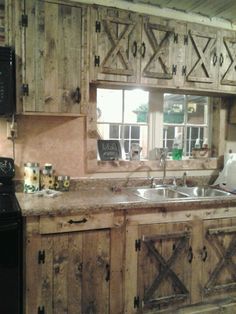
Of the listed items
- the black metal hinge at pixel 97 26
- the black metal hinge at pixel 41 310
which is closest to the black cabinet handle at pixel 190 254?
the black metal hinge at pixel 41 310

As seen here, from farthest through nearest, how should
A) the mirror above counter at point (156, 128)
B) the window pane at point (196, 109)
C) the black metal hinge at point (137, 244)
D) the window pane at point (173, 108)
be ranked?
1. the window pane at point (196, 109)
2. the window pane at point (173, 108)
3. the mirror above counter at point (156, 128)
4. the black metal hinge at point (137, 244)

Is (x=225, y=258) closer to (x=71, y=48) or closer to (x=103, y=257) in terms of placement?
(x=103, y=257)

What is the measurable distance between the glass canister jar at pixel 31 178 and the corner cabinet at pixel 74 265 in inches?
18.7

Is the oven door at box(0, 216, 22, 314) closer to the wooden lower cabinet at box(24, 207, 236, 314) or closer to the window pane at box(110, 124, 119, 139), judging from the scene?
the wooden lower cabinet at box(24, 207, 236, 314)

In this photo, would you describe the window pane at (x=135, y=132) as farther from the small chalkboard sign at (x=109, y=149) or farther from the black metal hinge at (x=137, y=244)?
the black metal hinge at (x=137, y=244)

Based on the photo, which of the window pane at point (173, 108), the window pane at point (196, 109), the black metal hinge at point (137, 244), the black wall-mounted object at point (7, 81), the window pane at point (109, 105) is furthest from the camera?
the window pane at point (196, 109)

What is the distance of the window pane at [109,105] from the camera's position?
8.74ft

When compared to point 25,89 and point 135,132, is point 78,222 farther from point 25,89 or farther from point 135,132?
point 135,132

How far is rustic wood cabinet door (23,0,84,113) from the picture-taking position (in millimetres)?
1979

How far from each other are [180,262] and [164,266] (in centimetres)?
15

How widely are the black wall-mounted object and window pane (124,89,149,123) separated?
1141 mm

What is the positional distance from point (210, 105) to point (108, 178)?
1.43m

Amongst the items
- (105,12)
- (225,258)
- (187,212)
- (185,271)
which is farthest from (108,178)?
(105,12)

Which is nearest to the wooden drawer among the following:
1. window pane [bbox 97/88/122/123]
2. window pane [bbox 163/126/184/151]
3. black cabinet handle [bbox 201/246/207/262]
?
black cabinet handle [bbox 201/246/207/262]
